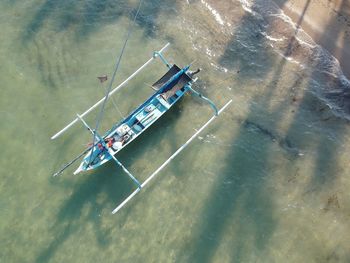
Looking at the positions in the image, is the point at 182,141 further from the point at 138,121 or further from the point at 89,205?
the point at 89,205

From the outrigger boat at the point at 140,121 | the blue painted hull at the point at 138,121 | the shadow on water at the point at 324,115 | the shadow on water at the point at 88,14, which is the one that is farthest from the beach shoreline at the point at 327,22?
the blue painted hull at the point at 138,121

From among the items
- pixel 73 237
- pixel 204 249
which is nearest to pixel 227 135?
pixel 204 249

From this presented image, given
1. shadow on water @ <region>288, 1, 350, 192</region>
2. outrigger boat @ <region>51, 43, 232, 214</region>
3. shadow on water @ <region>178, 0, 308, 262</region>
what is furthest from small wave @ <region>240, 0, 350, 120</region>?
outrigger boat @ <region>51, 43, 232, 214</region>

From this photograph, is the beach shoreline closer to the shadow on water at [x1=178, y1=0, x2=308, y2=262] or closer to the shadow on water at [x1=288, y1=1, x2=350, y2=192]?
the shadow on water at [x1=288, y1=1, x2=350, y2=192]

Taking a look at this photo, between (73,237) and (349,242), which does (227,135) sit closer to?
(349,242)

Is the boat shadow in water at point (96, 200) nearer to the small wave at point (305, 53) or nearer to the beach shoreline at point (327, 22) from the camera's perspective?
the small wave at point (305, 53)

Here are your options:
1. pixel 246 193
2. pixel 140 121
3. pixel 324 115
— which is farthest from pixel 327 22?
pixel 140 121
